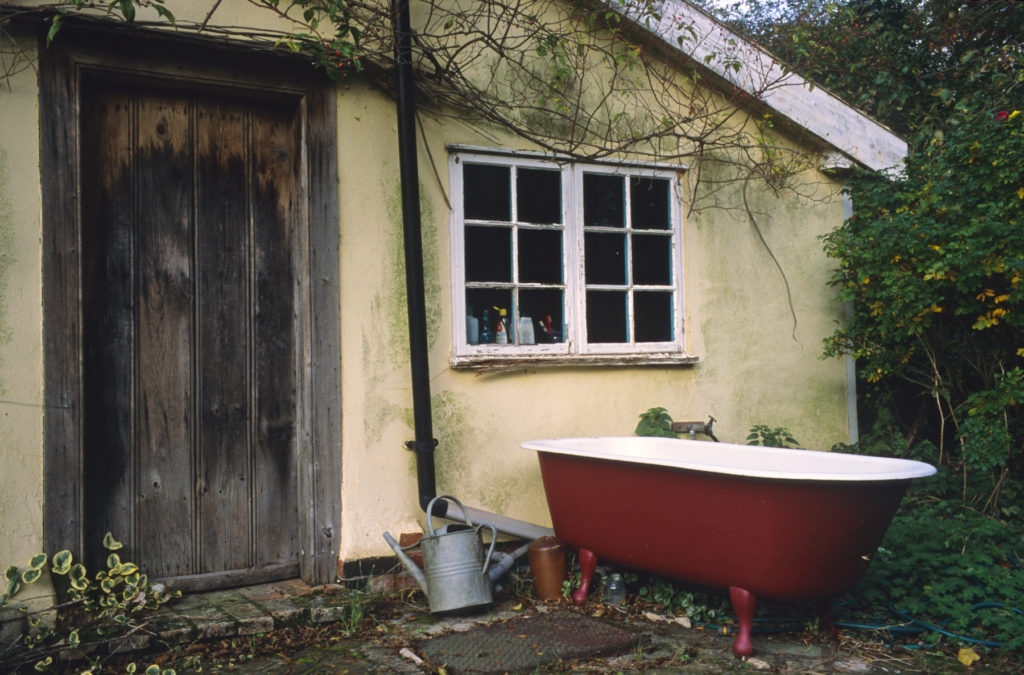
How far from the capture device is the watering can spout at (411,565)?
3.51 metres

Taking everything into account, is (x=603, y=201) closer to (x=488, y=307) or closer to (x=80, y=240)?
(x=488, y=307)

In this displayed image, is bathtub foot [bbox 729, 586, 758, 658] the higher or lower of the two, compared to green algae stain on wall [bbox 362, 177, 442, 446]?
lower

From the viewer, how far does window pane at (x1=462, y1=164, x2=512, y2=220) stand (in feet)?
A: 13.9

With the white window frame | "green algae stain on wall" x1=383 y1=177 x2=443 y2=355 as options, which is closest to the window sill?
the white window frame

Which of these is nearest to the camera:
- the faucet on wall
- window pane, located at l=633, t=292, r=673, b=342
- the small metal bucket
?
the small metal bucket

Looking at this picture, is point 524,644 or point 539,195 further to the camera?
point 539,195

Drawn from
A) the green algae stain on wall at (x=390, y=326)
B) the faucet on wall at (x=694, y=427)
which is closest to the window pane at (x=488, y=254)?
the green algae stain on wall at (x=390, y=326)

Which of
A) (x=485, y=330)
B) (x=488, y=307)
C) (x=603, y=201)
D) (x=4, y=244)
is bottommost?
(x=485, y=330)

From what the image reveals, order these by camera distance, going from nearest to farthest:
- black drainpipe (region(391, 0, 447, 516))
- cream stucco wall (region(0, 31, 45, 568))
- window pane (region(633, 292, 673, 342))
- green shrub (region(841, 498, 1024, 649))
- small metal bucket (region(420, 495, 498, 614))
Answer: cream stucco wall (region(0, 31, 45, 568)) < green shrub (region(841, 498, 1024, 649)) < small metal bucket (region(420, 495, 498, 614)) < black drainpipe (region(391, 0, 447, 516)) < window pane (region(633, 292, 673, 342))

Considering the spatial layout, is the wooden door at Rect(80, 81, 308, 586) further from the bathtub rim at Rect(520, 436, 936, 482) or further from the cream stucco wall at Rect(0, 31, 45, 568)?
the bathtub rim at Rect(520, 436, 936, 482)

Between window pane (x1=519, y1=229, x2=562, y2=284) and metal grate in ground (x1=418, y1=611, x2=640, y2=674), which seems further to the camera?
window pane (x1=519, y1=229, x2=562, y2=284)

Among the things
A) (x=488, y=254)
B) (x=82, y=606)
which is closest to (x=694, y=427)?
(x=488, y=254)

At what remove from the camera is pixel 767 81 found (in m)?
4.81

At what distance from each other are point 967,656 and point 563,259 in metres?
2.62
